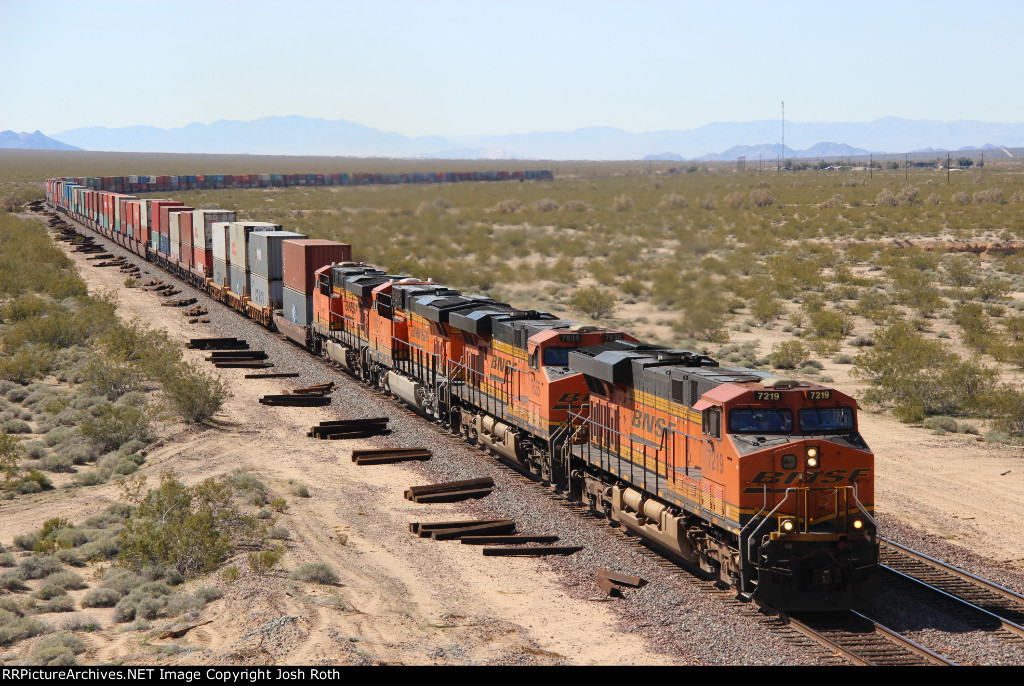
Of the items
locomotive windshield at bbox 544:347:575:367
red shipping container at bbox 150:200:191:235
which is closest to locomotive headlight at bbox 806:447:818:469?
locomotive windshield at bbox 544:347:575:367

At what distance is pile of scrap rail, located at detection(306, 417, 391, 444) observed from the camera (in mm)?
26078

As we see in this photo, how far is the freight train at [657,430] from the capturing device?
1395 centimetres

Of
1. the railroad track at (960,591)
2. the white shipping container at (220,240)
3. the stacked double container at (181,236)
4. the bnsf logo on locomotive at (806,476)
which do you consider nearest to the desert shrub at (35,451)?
the bnsf logo on locomotive at (806,476)

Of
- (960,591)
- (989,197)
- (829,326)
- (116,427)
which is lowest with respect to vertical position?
(960,591)

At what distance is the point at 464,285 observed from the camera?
182ft

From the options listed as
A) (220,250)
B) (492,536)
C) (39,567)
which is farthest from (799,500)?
(220,250)

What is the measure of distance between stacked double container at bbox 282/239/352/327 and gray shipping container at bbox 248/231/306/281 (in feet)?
3.31

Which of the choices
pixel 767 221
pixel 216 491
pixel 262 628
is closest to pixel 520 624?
pixel 262 628

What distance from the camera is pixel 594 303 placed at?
46125mm

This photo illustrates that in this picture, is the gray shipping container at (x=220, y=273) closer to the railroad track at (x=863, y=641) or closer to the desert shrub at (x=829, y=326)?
the desert shrub at (x=829, y=326)

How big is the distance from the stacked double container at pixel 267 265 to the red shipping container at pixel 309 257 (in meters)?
2.10

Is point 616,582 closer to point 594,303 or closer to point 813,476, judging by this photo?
point 813,476

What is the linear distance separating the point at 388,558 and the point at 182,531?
352 centimetres

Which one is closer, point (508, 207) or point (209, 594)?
point (209, 594)
